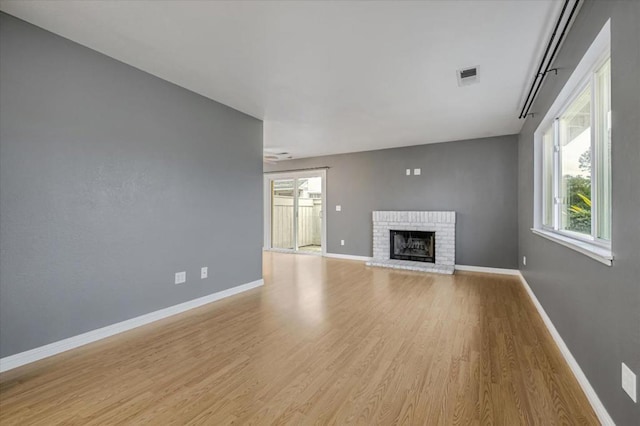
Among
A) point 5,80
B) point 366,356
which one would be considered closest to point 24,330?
A: point 5,80

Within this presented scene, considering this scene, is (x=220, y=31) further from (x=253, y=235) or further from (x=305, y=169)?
(x=305, y=169)

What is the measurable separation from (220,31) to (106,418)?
2634 mm

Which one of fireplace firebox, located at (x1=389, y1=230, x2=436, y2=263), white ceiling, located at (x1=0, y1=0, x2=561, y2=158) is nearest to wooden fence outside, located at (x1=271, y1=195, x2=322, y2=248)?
fireplace firebox, located at (x1=389, y1=230, x2=436, y2=263)

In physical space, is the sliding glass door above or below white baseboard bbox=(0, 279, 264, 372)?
above

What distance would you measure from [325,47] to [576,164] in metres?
2.31

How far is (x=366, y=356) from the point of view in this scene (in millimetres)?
2299

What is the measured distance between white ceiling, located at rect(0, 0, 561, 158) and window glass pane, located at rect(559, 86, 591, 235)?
0.59 m

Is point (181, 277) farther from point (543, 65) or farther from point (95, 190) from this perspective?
point (543, 65)

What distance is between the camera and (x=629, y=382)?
129 cm

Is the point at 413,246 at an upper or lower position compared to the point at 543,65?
lower

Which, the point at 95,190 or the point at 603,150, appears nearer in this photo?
the point at 603,150

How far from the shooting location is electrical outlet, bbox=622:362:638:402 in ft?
4.10

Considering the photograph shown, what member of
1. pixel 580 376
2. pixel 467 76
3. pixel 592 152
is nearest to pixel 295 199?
pixel 467 76

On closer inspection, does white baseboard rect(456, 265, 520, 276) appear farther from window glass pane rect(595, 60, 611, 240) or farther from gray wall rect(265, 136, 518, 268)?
window glass pane rect(595, 60, 611, 240)
